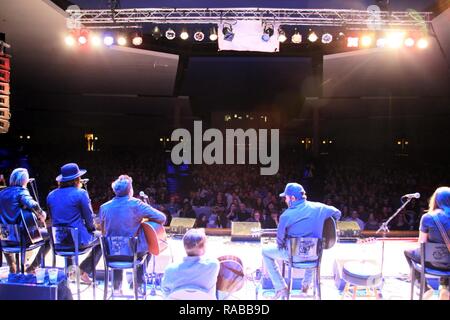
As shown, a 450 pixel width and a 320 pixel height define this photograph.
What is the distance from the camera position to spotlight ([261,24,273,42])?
6133 millimetres

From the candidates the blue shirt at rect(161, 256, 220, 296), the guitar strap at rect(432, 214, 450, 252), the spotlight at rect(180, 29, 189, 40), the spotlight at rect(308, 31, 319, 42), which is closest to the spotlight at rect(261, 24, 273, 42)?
the spotlight at rect(308, 31, 319, 42)

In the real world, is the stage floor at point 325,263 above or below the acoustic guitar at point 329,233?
below

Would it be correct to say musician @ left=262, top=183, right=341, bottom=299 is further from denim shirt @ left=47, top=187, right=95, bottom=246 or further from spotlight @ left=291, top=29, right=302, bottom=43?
spotlight @ left=291, top=29, right=302, bottom=43

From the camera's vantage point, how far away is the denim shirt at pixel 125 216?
3521 millimetres

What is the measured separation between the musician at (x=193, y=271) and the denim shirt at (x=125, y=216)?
887 millimetres

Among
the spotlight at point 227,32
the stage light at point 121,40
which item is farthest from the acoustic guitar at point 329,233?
the stage light at point 121,40

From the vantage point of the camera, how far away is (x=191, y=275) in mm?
2697

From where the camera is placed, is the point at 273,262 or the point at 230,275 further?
the point at 273,262

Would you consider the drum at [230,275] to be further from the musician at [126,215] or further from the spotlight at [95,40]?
the spotlight at [95,40]

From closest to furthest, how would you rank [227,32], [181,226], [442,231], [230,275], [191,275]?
[191,275] → [230,275] → [442,231] → [181,226] → [227,32]

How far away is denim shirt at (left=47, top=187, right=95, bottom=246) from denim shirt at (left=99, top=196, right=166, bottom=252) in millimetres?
267

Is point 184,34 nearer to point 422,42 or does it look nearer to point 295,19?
point 295,19

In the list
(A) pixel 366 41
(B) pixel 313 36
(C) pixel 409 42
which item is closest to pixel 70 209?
(B) pixel 313 36

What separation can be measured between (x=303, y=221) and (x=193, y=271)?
1.22 meters
